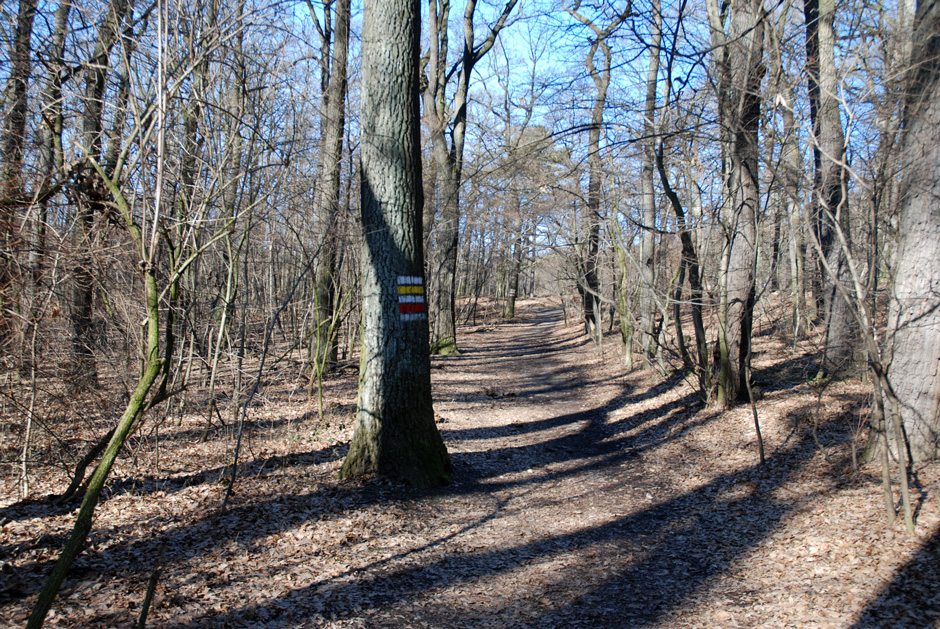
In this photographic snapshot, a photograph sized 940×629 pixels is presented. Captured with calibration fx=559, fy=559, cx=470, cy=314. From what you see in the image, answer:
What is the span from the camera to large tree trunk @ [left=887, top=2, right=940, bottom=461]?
4.88 meters

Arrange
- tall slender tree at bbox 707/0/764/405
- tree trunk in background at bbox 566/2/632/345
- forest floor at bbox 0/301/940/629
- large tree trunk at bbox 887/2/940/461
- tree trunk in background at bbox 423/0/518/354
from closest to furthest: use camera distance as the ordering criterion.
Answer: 1. forest floor at bbox 0/301/940/629
2. large tree trunk at bbox 887/2/940/461
3. tall slender tree at bbox 707/0/764/405
4. tree trunk in background at bbox 566/2/632/345
5. tree trunk in background at bbox 423/0/518/354

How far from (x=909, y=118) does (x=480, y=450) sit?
5.82 m

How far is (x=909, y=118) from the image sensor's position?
16.6 ft

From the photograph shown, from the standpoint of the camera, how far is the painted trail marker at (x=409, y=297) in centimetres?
570

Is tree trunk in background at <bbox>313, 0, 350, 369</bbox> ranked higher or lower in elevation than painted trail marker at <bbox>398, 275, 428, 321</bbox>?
higher

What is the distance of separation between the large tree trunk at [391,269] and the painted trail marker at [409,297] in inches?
0.4

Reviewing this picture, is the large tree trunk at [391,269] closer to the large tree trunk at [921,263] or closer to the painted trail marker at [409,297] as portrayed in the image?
the painted trail marker at [409,297]

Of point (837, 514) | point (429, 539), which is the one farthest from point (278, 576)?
point (837, 514)

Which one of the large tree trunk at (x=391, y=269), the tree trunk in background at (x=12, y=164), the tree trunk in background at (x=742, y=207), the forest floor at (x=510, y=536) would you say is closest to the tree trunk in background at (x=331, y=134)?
the forest floor at (x=510, y=536)

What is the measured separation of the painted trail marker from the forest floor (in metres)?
1.71

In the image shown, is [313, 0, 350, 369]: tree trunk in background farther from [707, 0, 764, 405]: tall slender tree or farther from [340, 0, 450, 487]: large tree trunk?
[707, 0, 764, 405]: tall slender tree

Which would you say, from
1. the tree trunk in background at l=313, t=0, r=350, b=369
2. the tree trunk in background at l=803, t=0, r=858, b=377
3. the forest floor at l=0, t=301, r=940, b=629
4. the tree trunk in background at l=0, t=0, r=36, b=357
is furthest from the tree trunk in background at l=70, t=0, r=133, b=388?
the tree trunk in background at l=803, t=0, r=858, b=377

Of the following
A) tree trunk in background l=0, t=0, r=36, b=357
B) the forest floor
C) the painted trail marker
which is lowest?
the forest floor

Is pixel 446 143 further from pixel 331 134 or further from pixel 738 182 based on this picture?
pixel 738 182
